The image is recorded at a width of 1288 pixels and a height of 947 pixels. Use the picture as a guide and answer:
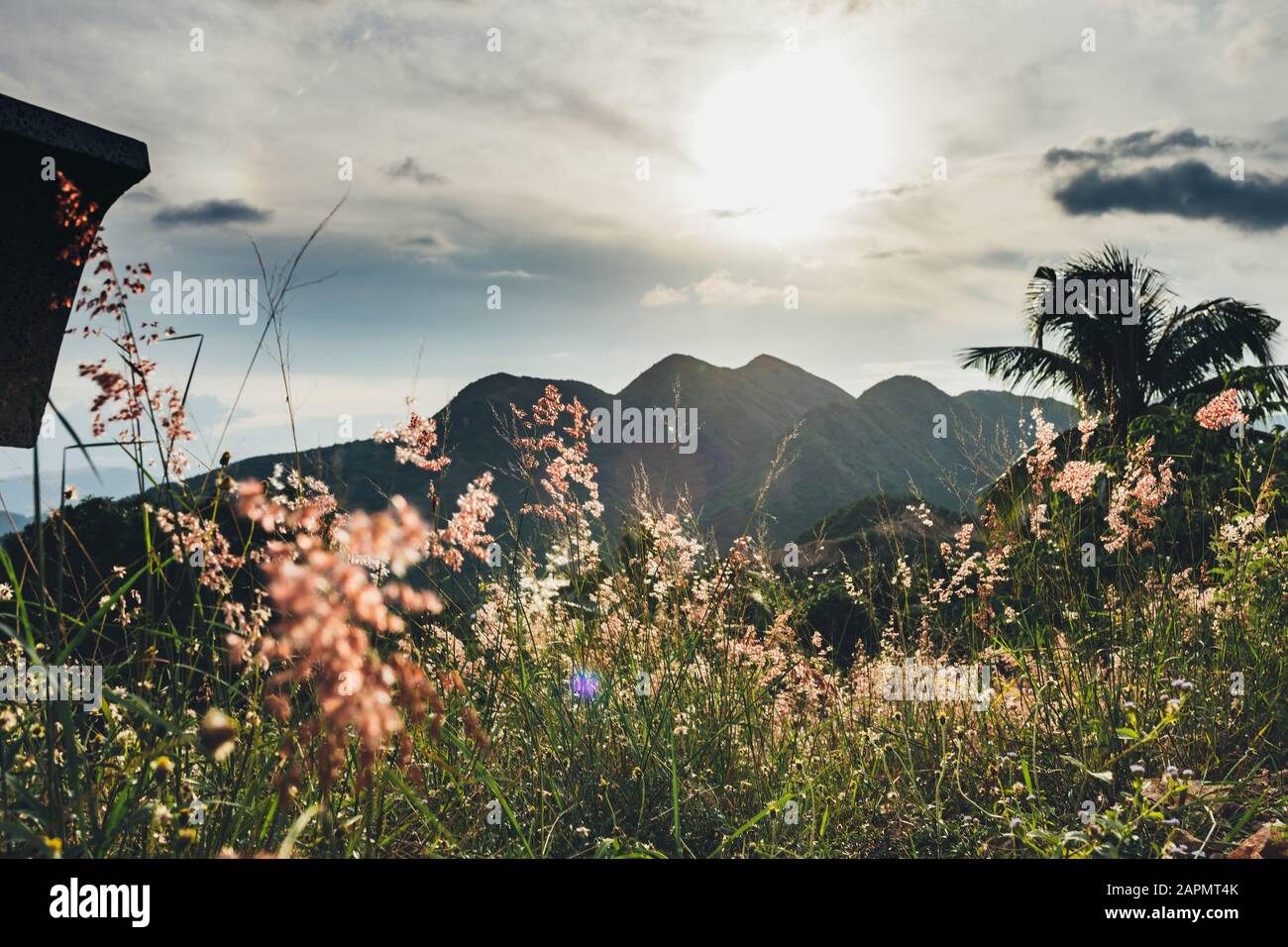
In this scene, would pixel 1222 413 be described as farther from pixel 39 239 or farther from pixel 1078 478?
pixel 39 239

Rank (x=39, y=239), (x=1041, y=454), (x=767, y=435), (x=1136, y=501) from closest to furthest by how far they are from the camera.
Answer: (x=39, y=239)
(x=1136, y=501)
(x=1041, y=454)
(x=767, y=435)

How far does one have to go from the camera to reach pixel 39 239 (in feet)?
8.09

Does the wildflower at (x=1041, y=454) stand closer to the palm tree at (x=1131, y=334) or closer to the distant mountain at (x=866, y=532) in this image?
the distant mountain at (x=866, y=532)

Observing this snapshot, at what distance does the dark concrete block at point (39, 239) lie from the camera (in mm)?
2381

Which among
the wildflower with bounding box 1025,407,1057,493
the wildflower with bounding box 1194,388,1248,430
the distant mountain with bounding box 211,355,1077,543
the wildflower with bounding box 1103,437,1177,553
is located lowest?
the wildflower with bounding box 1103,437,1177,553

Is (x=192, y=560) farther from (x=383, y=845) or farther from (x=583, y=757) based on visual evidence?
(x=583, y=757)

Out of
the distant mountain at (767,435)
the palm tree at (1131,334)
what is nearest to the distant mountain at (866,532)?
the palm tree at (1131,334)

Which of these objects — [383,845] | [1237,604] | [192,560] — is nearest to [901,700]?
[1237,604]

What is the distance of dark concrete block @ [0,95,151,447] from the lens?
7.81ft

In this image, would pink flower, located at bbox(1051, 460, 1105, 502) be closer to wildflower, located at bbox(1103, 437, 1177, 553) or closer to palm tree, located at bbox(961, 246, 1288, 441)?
wildflower, located at bbox(1103, 437, 1177, 553)

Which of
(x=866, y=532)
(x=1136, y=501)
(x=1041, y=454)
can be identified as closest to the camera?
(x=1136, y=501)

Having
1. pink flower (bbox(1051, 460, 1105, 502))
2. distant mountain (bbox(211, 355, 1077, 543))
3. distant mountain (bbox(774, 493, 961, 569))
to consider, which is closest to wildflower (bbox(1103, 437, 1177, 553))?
pink flower (bbox(1051, 460, 1105, 502))

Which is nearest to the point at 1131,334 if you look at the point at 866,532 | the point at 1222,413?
the point at 866,532
